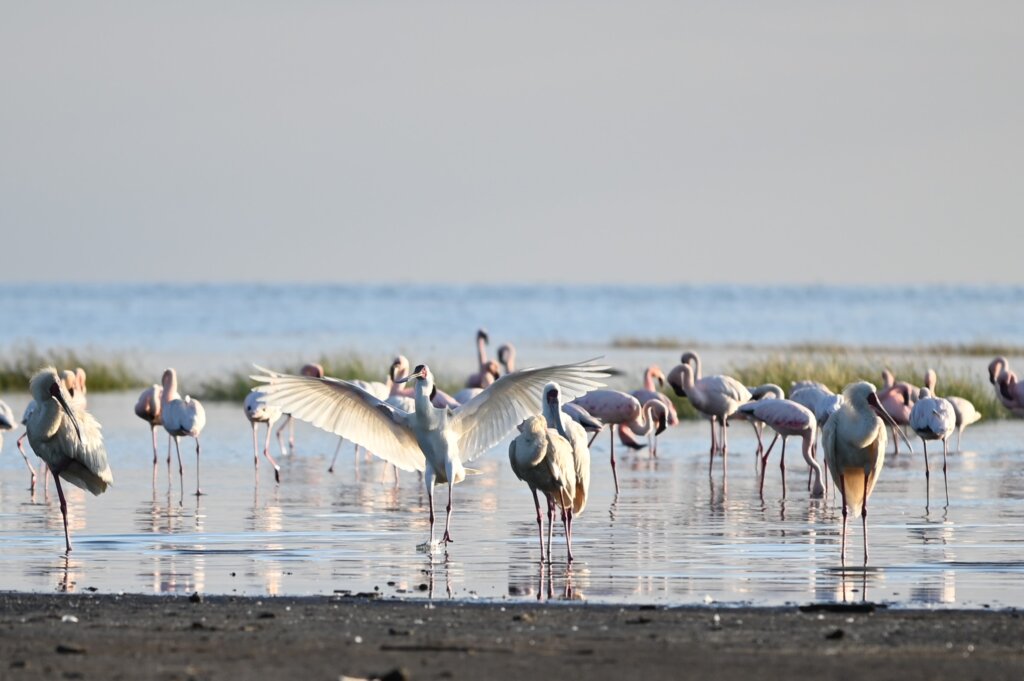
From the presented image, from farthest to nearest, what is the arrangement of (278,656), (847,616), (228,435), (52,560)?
1. (228,435)
2. (52,560)
3. (847,616)
4. (278,656)

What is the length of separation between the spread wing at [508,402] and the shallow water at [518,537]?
2.32 feet

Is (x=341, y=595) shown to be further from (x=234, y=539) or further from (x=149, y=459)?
(x=149, y=459)

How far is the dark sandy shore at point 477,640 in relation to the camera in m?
7.88

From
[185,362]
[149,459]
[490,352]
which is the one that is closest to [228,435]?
[149,459]

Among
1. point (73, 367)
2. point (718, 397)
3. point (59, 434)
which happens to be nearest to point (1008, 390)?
point (718, 397)

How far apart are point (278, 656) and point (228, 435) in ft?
51.5

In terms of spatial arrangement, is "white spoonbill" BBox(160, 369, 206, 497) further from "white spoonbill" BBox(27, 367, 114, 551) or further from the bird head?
the bird head

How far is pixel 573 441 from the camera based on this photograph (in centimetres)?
1284

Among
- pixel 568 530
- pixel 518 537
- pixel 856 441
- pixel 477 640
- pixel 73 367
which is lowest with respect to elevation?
pixel 477 640

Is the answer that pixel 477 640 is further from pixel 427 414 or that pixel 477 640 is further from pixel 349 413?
pixel 349 413

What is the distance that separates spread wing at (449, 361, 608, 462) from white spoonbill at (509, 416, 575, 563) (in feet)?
4.23

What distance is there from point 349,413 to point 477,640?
613 cm

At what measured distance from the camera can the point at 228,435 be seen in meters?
23.7

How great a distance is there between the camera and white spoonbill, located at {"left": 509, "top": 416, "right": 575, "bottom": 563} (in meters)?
12.2
